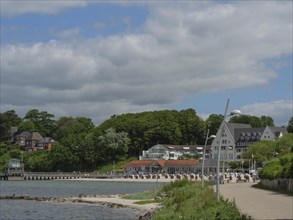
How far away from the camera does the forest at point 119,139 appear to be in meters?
147

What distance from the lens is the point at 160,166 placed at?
142m

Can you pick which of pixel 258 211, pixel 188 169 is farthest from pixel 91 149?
pixel 258 211

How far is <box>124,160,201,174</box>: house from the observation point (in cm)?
13550

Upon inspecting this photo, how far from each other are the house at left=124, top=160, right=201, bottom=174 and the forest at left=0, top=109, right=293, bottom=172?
7822mm

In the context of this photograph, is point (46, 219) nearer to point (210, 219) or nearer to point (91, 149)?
point (210, 219)

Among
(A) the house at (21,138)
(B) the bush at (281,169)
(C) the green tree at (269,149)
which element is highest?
(A) the house at (21,138)

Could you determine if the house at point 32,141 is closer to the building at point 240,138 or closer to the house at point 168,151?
the house at point 168,151

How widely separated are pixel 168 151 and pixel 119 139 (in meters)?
15.4

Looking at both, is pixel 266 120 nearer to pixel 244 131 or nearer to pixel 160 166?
pixel 244 131

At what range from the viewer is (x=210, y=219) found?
64.3 feet

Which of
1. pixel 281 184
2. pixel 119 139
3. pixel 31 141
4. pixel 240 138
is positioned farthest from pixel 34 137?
pixel 281 184

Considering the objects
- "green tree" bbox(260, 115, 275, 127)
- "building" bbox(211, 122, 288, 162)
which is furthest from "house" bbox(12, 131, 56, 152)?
"green tree" bbox(260, 115, 275, 127)

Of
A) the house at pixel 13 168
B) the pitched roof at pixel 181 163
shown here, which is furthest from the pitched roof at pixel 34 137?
the pitched roof at pixel 181 163

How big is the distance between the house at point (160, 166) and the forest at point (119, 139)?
25.7 feet
